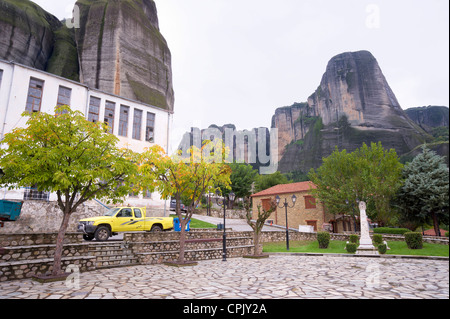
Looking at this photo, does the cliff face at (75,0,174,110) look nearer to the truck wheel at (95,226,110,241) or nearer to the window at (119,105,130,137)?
the window at (119,105,130,137)

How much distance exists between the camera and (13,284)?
7359mm

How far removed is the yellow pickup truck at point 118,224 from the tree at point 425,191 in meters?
19.8

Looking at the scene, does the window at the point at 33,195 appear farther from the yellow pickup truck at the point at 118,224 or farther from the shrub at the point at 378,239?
the shrub at the point at 378,239

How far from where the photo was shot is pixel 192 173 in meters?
12.8

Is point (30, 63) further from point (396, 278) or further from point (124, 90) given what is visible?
point (396, 278)

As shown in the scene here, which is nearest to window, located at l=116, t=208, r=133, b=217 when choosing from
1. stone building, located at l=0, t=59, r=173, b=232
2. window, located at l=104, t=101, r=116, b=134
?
stone building, located at l=0, t=59, r=173, b=232

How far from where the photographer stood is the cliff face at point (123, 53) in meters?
35.8

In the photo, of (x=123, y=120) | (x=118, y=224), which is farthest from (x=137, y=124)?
(x=118, y=224)

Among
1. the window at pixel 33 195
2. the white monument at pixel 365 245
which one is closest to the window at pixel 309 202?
the white monument at pixel 365 245

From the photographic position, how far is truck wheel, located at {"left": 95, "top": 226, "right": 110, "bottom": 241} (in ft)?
43.4

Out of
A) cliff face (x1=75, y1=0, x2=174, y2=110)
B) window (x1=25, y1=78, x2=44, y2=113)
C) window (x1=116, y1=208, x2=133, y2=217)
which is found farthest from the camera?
cliff face (x1=75, y1=0, x2=174, y2=110)

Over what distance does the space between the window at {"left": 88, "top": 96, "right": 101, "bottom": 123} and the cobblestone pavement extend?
1645 cm
